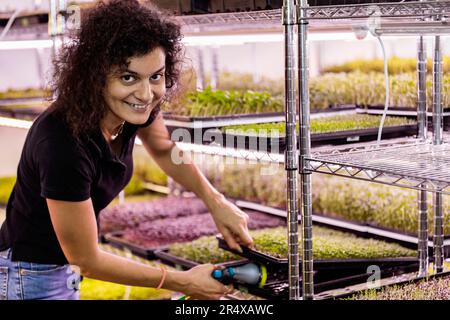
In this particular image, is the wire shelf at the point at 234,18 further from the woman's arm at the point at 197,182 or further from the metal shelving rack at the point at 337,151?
the woman's arm at the point at 197,182

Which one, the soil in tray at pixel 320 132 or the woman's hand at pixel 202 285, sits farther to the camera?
the soil in tray at pixel 320 132

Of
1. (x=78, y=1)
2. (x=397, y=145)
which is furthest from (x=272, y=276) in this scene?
(x=78, y=1)

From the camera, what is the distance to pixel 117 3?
2135 mm

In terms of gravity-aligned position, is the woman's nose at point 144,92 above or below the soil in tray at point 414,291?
above

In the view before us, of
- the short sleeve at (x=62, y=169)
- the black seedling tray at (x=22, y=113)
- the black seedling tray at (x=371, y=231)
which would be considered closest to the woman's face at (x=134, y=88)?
the short sleeve at (x=62, y=169)

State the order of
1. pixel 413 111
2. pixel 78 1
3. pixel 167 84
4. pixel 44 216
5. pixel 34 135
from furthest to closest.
A: pixel 78 1 < pixel 413 111 < pixel 167 84 < pixel 44 216 < pixel 34 135

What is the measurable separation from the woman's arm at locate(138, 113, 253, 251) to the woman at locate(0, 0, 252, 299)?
0.27m

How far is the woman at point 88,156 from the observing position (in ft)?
6.53

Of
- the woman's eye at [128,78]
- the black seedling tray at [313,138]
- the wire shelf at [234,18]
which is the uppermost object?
the wire shelf at [234,18]

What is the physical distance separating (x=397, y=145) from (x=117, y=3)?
1.02 meters

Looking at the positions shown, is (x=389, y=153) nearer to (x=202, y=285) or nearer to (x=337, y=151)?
(x=337, y=151)

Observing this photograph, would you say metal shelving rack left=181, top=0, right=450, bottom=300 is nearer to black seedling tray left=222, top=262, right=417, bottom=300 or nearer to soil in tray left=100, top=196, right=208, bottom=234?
black seedling tray left=222, top=262, right=417, bottom=300

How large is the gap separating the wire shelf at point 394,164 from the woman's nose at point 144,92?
0.49 m
